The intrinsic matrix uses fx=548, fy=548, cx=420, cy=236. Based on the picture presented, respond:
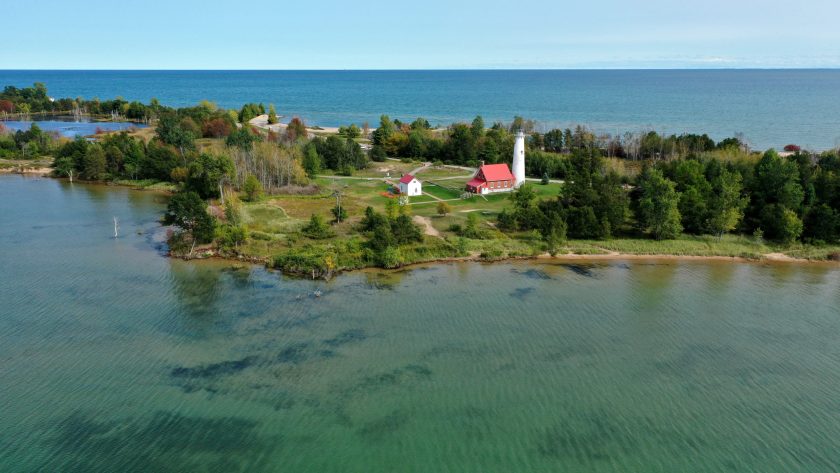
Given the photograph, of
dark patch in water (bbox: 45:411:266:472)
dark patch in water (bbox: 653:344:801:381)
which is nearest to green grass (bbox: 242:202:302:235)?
dark patch in water (bbox: 45:411:266:472)

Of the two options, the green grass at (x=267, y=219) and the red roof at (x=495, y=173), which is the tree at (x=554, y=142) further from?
the green grass at (x=267, y=219)

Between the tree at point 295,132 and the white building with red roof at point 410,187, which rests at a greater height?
the tree at point 295,132

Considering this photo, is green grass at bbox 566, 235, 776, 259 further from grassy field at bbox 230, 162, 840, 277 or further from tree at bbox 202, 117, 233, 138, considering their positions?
tree at bbox 202, 117, 233, 138

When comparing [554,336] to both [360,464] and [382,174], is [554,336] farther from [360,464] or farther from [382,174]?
[382,174]

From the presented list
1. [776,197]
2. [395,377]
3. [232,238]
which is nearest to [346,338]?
[395,377]

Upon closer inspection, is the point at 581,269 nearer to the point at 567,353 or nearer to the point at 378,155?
the point at 567,353

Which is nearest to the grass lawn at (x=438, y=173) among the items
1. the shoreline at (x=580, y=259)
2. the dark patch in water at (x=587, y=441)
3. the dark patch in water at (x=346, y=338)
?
the shoreline at (x=580, y=259)
